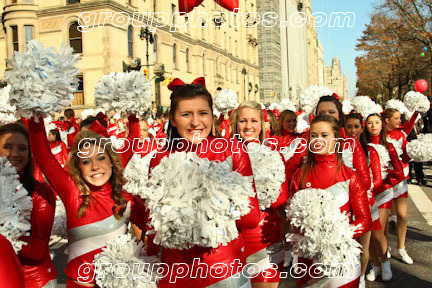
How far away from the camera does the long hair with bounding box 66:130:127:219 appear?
2811 mm

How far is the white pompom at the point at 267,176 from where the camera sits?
3084mm

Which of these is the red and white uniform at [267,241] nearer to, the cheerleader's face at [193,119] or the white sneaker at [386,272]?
the cheerleader's face at [193,119]

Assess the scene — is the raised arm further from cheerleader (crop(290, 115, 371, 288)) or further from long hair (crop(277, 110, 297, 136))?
long hair (crop(277, 110, 297, 136))

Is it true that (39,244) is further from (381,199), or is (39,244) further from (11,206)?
(381,199)

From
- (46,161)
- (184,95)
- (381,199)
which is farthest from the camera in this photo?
(381,199)

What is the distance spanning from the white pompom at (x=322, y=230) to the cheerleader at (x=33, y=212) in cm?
151

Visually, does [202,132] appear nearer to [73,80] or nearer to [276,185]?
[73,80]

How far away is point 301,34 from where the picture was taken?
8588 centimetres

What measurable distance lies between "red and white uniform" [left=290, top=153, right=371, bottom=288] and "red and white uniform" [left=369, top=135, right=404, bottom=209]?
1.88 meters

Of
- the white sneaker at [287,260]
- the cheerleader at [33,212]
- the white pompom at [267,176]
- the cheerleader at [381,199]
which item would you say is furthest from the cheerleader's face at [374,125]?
the cheerleader at [33,212]

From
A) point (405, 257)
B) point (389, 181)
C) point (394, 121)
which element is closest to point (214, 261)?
point (389, 181)

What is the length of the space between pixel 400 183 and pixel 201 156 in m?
3.91

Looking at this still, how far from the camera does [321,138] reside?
11.2ft

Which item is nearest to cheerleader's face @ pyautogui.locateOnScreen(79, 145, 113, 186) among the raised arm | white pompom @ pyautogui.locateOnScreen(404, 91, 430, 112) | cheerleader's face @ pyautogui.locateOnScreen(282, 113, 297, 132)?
the raised arm
